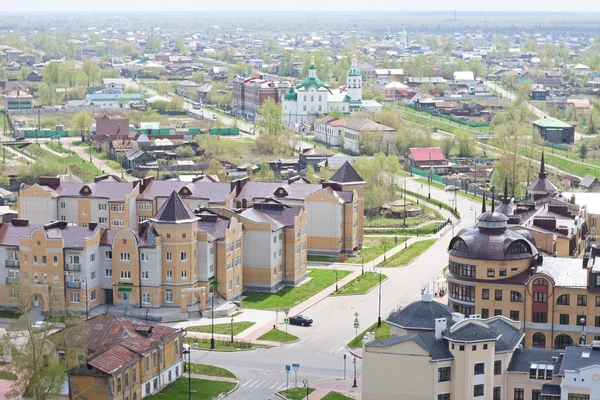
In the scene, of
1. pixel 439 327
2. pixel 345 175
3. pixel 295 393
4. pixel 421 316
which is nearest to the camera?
pixel 439 327

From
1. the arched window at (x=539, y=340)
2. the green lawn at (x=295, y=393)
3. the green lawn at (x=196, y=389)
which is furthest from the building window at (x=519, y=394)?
the green lawn at (x=196, y=389)

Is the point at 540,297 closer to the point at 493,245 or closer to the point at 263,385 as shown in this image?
the point at 493,245

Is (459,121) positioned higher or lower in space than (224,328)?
lower

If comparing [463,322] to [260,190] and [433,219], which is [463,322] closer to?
[260,190]

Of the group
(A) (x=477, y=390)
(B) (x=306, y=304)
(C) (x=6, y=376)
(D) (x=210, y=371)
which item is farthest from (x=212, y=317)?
(A) (x=477, y=390)

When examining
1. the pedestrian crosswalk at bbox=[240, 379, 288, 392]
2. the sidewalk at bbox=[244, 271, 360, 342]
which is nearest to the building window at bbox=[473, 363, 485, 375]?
the pedestrian crosswalk at bbox=[240, 379, 288, 392]

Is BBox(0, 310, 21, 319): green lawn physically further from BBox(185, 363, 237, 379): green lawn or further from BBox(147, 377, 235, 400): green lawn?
BBox(147, 377, 235, 400): green lawn

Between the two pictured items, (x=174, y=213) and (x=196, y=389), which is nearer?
(x=196, y=389)
